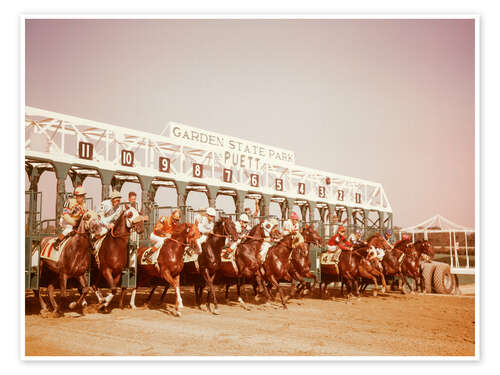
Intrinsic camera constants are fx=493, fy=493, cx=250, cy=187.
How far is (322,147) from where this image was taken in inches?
363

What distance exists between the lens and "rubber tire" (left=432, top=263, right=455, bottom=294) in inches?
520

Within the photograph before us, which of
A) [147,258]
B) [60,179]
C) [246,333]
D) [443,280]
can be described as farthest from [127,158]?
[443,280]

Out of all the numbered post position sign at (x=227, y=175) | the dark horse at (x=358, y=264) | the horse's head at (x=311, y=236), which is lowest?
the dark horse at (x=358, y=264)

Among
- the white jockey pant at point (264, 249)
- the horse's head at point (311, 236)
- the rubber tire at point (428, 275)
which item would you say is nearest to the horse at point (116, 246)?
the white jockey pant at point (264, 249)

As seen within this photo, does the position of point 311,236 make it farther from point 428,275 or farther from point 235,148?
point 428,275

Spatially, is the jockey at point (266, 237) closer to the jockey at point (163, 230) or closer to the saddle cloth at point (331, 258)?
the jockey at point (163, 230)

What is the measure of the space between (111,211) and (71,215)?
Result: 620 mm

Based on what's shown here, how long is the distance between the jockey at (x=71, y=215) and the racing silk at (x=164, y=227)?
1.37 metres

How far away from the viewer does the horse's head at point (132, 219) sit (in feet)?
25.1

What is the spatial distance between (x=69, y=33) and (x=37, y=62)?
66 centimetres

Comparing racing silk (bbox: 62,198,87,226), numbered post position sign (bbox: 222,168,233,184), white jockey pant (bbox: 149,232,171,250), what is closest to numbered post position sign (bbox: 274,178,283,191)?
numbered post position sign (bbox: 222,168,233,184)

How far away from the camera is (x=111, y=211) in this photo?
25.3 ft
